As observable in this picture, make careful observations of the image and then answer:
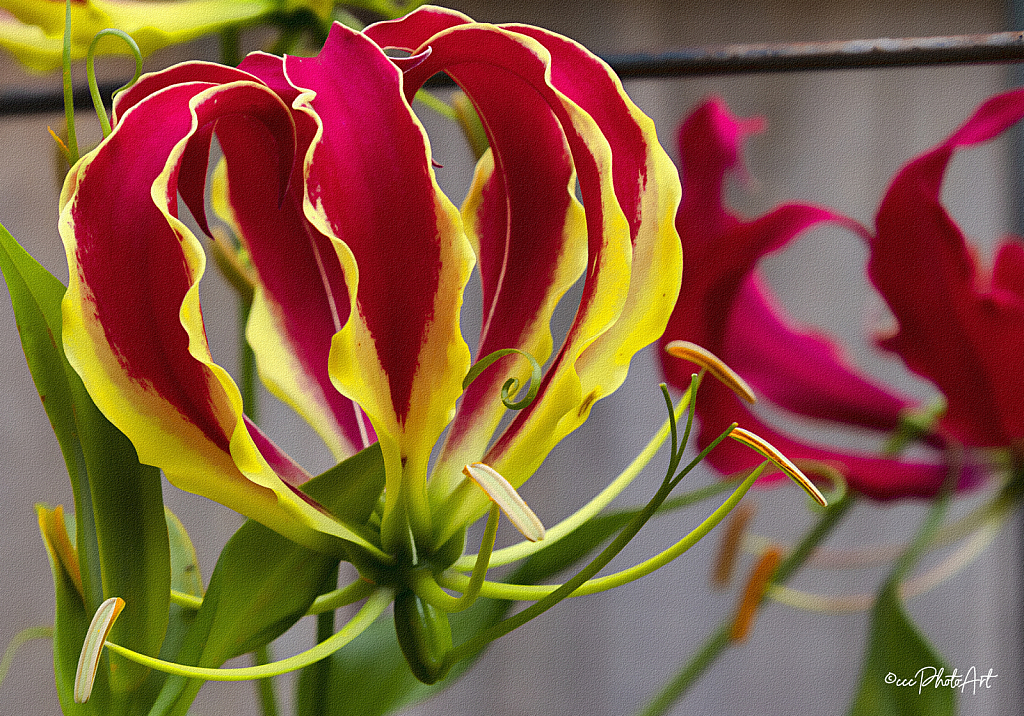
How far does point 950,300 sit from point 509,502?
0.28m

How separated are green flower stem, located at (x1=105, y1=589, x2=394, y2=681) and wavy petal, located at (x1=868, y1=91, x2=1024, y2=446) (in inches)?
10.8

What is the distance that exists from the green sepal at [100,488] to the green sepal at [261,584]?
0.01 meters

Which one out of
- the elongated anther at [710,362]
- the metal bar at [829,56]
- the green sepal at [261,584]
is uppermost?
the metal bar at [829,56]

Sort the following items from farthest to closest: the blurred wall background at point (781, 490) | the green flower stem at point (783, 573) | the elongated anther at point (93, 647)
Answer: the blurred wall background at point (781, 490) → the green flower stem at point (783, 573) → the elongated anther at point (93, 647)

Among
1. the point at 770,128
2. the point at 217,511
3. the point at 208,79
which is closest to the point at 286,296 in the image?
the point at 208,79

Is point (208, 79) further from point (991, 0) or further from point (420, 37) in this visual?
point (991, 0)

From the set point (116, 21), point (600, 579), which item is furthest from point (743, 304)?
point (116, 21)

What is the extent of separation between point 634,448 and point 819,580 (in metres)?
0.33

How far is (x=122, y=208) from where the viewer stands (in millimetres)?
232

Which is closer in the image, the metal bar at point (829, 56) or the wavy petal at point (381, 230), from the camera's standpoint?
the wavy petal at point (381, 230)

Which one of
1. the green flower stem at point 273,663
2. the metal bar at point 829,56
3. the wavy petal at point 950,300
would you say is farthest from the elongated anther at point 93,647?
the wavy petal at point 950,300

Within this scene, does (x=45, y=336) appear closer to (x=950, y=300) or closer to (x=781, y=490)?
(x=950, y=300)

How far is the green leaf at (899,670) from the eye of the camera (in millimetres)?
423

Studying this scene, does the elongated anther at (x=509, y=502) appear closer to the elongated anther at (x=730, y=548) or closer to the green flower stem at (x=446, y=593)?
the green flower stem at (x=446, y=593)
